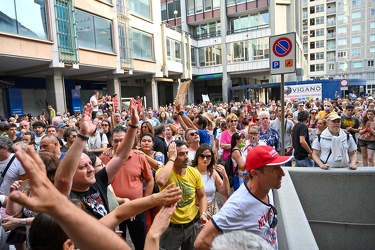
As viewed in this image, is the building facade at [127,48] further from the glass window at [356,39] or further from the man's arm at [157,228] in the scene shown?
the glass window at [356,39]

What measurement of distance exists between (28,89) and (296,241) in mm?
19558

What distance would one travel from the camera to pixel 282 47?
4.51m

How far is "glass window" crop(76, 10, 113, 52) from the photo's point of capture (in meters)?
16.2

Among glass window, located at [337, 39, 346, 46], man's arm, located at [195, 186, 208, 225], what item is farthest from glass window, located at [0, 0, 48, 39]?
glass window, located at [337, 39, 346, 46]

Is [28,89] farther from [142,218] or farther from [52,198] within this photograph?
[52,198]

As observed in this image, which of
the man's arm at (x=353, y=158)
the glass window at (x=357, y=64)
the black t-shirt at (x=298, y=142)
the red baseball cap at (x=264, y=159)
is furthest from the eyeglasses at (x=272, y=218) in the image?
the glass window at (x=357, y=64)

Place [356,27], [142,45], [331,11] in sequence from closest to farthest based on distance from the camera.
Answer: [142,45]
[356,27]
[331,11]

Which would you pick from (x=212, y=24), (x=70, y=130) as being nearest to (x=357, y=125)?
(x=70, y=130)

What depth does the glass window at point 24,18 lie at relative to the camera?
12.0 m

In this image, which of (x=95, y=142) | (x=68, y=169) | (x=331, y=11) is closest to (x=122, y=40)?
(x=95, y=142)

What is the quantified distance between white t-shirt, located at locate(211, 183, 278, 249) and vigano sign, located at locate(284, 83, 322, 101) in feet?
64.1

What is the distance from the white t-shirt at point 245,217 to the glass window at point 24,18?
1422cm

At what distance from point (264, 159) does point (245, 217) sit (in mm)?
488

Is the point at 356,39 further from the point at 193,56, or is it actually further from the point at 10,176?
the point at 10,176
